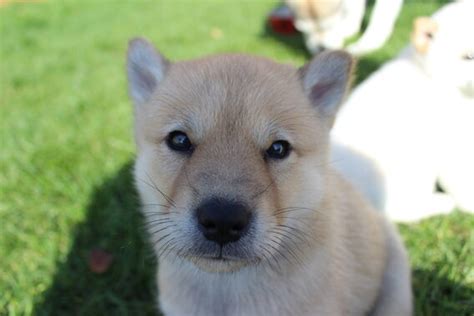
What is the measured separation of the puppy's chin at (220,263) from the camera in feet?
7.09

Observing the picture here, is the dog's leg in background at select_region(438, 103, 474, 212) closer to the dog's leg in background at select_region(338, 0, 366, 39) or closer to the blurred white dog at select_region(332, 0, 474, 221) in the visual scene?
the blurred white dog at select_region(332, 0, 474, 221)

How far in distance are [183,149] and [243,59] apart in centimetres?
60

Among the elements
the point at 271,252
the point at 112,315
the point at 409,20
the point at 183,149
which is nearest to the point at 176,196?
the point at 183,149

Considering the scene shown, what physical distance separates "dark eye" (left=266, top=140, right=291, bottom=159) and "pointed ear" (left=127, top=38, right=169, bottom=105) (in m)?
0.83

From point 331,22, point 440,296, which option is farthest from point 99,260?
point 331,22

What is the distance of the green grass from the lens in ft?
11.0

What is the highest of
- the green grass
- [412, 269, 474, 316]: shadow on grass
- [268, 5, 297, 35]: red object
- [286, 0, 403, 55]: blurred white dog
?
[286, 0, 403, 55]: blurred white dog

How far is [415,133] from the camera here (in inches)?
144

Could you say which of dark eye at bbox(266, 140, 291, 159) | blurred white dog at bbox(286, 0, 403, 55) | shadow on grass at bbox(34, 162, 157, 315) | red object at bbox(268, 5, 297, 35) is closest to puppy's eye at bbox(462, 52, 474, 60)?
dark eye at bbox(266, 140, 291, 159)

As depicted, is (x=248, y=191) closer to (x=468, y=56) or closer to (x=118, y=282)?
(x=468, y=56)

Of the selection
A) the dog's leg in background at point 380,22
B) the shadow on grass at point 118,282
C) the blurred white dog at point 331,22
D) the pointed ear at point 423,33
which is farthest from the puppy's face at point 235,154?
the blurred white dog at point 331,22

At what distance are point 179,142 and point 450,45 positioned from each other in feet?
6.25

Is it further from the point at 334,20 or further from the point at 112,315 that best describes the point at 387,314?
the point at 334,20

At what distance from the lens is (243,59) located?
255 centimetres
